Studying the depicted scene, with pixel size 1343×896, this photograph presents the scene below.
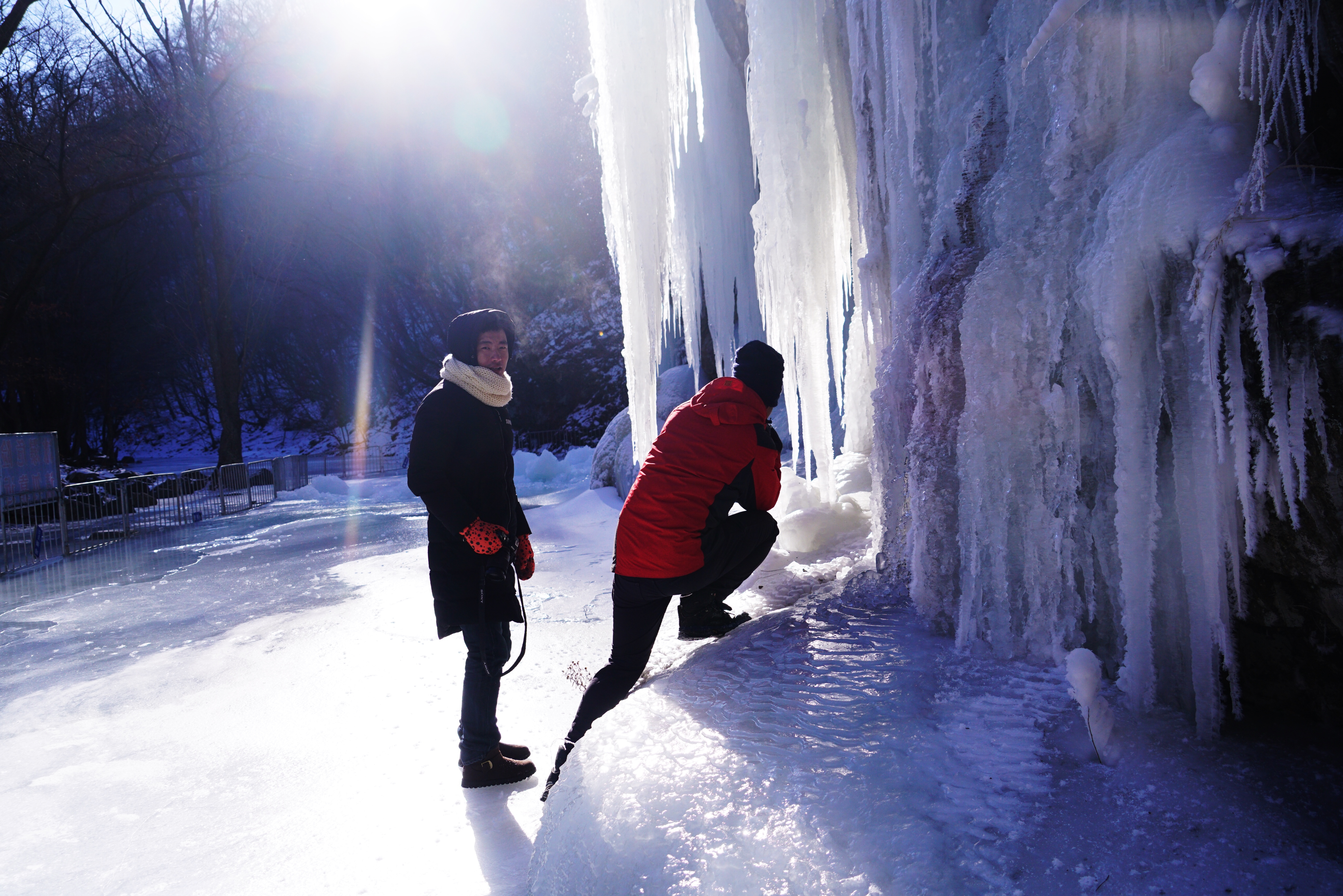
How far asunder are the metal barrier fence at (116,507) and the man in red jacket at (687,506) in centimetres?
769

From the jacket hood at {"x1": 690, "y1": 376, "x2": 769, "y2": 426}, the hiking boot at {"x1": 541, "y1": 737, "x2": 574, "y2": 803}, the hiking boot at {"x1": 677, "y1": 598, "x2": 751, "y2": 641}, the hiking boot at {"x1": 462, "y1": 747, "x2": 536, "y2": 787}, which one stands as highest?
A: the jacket hood at {"x1": 690, "y1": 376, "x2": 769, "y2": 426}

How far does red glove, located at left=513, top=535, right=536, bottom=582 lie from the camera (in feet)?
8.86

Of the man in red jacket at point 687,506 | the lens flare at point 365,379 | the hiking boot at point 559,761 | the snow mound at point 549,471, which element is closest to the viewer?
the hiking boot at point 559,761

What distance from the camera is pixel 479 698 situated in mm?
2455

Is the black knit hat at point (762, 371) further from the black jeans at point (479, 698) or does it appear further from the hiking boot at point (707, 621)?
the black jeans at point (479, 698)

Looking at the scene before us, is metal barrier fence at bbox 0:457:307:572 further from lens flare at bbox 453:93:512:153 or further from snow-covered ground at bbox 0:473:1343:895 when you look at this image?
lens flare at bbox 453:93:512:153

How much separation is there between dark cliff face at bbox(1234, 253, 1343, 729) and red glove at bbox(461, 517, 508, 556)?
2088mm

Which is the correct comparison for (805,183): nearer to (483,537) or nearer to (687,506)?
(687,506)

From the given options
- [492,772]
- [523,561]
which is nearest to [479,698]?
[492,772]

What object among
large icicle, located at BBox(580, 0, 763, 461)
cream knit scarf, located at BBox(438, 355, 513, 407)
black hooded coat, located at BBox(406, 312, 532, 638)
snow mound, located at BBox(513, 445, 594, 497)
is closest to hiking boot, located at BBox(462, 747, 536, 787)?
black hooded coat, located at BBox(406, 312, 532, 638)

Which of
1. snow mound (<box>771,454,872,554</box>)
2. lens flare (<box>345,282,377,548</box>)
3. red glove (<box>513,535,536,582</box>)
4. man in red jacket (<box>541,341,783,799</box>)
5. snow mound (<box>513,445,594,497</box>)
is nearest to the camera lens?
man in red jacket (<box>541,341,783,799</box>)

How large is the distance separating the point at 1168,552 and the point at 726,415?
51.6 inches

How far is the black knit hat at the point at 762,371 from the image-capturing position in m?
2.57

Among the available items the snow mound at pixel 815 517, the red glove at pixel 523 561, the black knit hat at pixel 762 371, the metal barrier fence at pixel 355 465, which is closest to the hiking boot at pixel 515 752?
the red glove at pixel 523 561
